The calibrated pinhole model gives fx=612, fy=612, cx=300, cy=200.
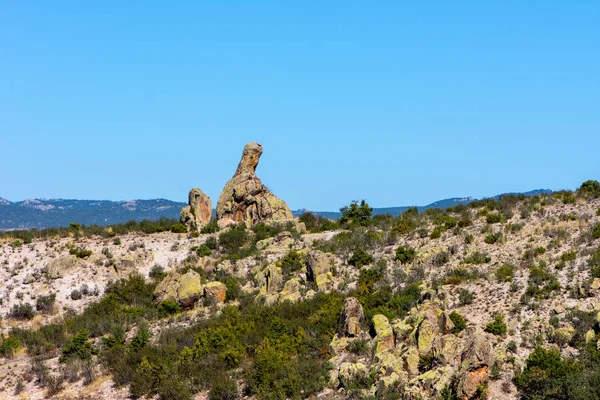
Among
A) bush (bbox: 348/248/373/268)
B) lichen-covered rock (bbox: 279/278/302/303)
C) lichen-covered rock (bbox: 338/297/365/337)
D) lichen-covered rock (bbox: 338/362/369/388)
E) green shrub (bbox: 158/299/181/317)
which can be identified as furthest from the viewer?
bush (bbox: 348/248/373/268)

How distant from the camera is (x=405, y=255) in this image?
40562mm

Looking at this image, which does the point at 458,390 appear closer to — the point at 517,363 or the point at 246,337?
the point at 517,363

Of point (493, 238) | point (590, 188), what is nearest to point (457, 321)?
point (493, 238)

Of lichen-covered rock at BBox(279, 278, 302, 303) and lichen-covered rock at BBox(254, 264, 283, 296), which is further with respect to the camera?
lichen-covered rock at BBox(254, 264, 283, 296)

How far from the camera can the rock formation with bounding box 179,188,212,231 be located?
57.0 metres

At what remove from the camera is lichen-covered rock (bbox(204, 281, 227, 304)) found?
40.0m

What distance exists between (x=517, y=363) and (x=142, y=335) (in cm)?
1995

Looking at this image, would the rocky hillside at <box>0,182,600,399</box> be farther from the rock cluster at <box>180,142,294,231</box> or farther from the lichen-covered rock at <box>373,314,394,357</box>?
the rock cluster at <box>180,142,294,231</box>

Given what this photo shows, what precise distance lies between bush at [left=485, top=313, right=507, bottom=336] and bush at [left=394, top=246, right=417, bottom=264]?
12226 mm

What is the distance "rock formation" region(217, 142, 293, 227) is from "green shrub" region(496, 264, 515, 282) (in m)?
26.0

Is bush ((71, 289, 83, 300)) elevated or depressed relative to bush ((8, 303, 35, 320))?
elevated

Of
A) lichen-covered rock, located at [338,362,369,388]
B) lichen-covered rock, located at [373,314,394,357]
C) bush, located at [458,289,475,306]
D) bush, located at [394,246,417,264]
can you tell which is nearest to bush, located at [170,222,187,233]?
bush, located at [394,246,417,264]

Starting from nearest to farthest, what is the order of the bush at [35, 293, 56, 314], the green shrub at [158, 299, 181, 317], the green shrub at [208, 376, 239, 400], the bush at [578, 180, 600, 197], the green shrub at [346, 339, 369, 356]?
1. the green shrub at [208, 376, 239, 400]
2. the green shrub at [346, 339, 369, 356]
3. the green shrub at [158, 299, 181, 317]
4. the bush at [35, 293, 56, 314]
5. the bush at [578, 180, 600, 197]

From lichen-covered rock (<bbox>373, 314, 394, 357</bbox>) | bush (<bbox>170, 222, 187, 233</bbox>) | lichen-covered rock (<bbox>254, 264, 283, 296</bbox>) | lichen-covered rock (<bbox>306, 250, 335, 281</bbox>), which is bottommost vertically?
lichen-covered rock (<bbox>373, 314, 394, 357</bbox>)
